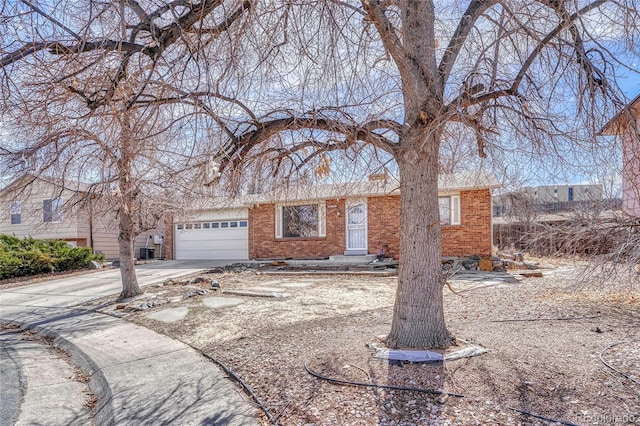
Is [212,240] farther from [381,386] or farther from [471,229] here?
[381,386]

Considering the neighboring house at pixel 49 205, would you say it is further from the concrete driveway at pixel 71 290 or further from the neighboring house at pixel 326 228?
the neighboring house at pixel 326 228

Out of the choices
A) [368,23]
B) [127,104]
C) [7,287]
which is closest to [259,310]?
[127,104]

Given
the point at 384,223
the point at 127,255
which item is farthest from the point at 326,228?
the point at 127,255

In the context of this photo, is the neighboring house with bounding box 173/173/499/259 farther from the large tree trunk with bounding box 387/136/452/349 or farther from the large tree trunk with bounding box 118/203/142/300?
the large tree trunk with bounding box 387/136/452/349

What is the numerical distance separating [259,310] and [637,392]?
5884mm

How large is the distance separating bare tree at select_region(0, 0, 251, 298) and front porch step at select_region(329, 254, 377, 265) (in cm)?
990

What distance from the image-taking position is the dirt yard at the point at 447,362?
10.6 ft

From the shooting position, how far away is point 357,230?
16.8 m

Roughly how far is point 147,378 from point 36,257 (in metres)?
13.7

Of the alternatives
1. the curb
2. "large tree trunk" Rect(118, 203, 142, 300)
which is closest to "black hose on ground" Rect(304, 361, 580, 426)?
the curb

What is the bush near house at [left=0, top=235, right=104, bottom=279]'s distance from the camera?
14758mm

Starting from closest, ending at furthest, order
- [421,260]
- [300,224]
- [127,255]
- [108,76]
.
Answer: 1. [108,76]
2. [421,260]
3. [127,255]
4. [300,224]

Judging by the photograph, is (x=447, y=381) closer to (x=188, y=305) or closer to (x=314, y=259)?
(x=188, y=305)

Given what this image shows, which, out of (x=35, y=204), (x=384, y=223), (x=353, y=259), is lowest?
(x=353, y=259)
